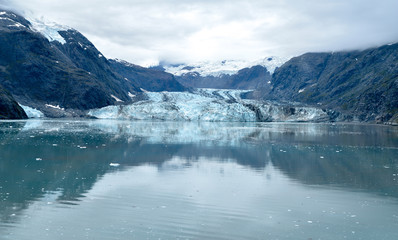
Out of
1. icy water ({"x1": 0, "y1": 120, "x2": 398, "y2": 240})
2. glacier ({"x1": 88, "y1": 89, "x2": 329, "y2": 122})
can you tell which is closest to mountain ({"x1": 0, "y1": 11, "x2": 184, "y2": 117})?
glacier ({"x1": 88, "y1": 89, "x2": 329, "y2": 122})

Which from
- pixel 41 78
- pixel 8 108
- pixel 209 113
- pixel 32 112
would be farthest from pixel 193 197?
pixel 41 78

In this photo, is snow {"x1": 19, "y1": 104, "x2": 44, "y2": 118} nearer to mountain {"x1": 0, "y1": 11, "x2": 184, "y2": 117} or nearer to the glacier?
mountain {"x1": 0, "y1": 11, "x2": 184, "y2": 117}

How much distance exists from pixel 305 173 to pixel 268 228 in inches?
508

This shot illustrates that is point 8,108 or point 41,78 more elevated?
point 41,78

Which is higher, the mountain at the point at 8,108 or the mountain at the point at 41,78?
the mountain at the point at 41,78

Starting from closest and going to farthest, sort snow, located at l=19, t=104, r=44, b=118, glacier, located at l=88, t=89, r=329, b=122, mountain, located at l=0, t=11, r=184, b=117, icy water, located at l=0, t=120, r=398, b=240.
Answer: icy water, located at l=0, t=120, r=398, b=240, snow, located at l=19, t=104, r=44, b=118, glacier, located at l=88, t=89, r=329, b=122, mountain, located at l=0, t=11, r=184, b=117

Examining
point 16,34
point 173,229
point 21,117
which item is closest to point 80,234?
point 173,229

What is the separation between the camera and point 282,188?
20969 millimetres

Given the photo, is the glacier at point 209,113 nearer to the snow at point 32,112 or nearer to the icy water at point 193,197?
the snow at point 32,112

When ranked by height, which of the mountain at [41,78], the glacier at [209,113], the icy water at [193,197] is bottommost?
the icy water at [193,197]

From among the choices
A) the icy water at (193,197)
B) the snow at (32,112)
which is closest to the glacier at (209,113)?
the snow at (32,112)

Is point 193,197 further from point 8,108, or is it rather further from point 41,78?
point 41,78

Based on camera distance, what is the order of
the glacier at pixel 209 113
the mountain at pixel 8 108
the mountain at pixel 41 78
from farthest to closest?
the mountain at pixel 41 78
the glacier at pixel 209 113
the mountain at pixel 8 108

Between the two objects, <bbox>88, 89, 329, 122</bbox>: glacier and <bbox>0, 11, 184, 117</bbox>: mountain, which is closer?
<bbox>88, 89, 329, 122</bbox>: glacier
